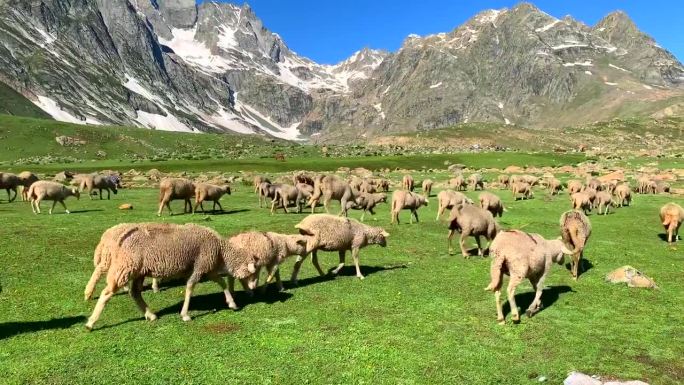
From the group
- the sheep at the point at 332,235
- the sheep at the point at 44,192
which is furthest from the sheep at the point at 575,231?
the sheep at the point at 44,192

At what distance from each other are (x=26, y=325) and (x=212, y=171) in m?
67.1

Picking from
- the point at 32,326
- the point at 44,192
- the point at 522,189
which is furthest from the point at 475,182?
the point at 32,326

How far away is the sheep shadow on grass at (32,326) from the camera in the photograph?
45.1 feet

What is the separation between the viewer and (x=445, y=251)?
2614cm

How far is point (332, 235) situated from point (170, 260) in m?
7.41

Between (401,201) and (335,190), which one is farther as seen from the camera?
(335,190)

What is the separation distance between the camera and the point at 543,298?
18.2 meters

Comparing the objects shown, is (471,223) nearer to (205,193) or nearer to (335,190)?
(335,190)

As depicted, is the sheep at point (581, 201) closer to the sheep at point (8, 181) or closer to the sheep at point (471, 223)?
the sheep at point (471, 223)

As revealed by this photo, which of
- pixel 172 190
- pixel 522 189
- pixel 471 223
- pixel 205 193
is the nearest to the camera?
pixel 471 223

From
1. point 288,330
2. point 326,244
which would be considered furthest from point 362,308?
point 326,244

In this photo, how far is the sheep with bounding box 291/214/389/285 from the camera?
20234mm

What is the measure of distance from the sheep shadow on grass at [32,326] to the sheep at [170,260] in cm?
87

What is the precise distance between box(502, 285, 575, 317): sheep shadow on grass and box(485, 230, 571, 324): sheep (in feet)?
1.39
